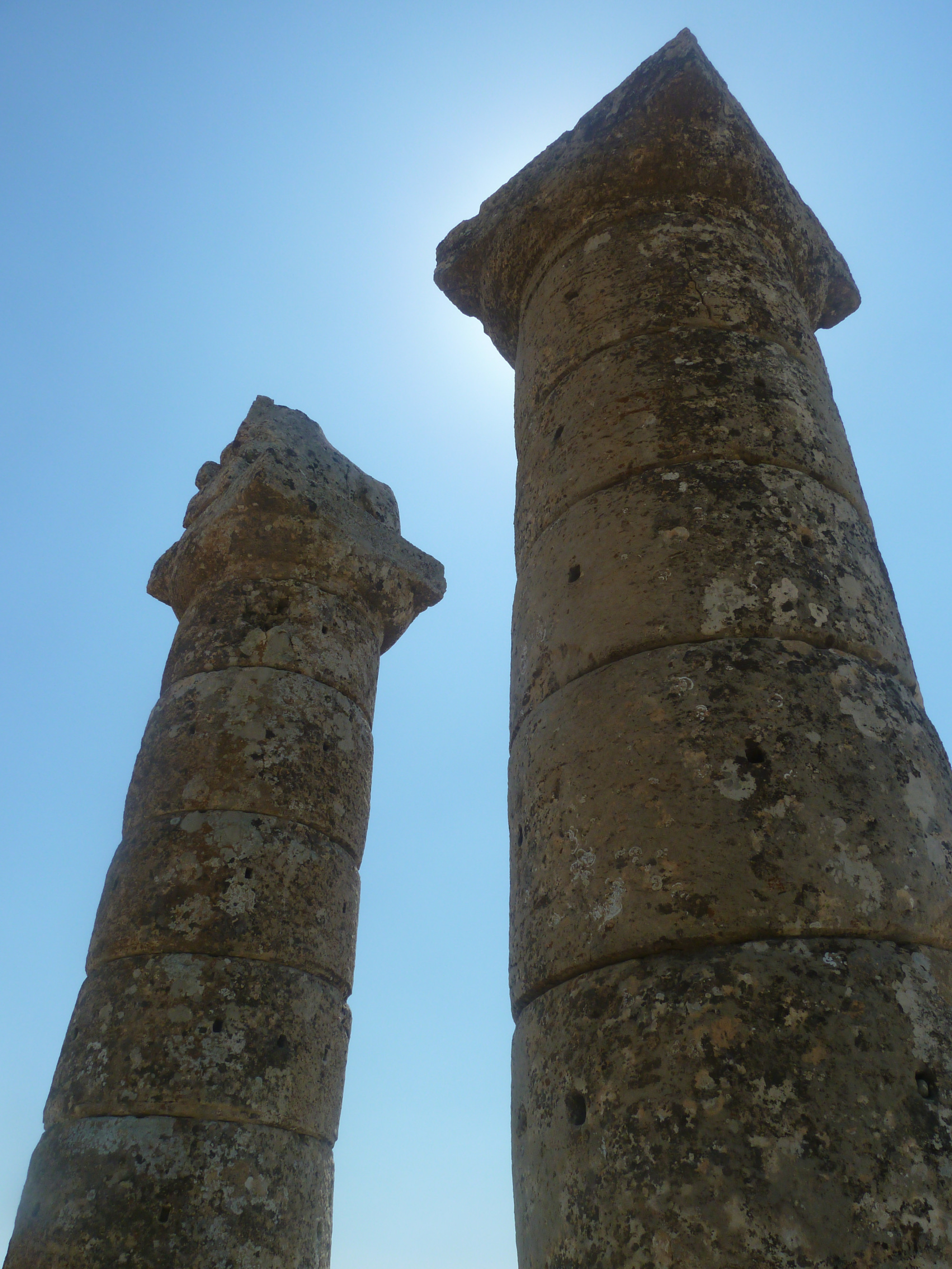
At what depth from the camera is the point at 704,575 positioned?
2.70 meters

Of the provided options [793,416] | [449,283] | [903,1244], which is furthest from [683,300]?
[903,1244]

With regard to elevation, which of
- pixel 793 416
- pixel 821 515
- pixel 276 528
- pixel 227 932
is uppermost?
pixel 276 528

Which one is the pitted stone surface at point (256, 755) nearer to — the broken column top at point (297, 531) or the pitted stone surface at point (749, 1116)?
the broken column top at point (297, 531)

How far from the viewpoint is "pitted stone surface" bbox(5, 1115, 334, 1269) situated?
3947 millimetres

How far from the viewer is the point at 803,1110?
1.88m

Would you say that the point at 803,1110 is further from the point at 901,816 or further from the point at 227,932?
the point at 227,932

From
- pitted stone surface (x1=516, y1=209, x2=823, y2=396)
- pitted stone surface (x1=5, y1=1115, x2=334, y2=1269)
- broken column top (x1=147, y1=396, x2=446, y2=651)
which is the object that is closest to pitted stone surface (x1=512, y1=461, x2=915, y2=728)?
pitted stone surface (x1=516, y1=209, x2=823, y2=396)

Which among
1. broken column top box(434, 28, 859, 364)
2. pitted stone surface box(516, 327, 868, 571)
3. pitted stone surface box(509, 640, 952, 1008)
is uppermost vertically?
broken column top box(434, 28, 859, 364)

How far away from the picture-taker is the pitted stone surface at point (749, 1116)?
5.82ft

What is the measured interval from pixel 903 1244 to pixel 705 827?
877mm

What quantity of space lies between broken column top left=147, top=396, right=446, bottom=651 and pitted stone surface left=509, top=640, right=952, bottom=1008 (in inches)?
147

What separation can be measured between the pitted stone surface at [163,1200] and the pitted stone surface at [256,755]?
1.57m

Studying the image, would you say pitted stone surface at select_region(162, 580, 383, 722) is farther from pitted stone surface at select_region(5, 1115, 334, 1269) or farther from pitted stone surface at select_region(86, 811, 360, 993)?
pitted stone surface at select_region(5, 1115, 334, 1269)

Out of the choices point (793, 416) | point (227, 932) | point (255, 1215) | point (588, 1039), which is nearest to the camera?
point (588, 1039)
